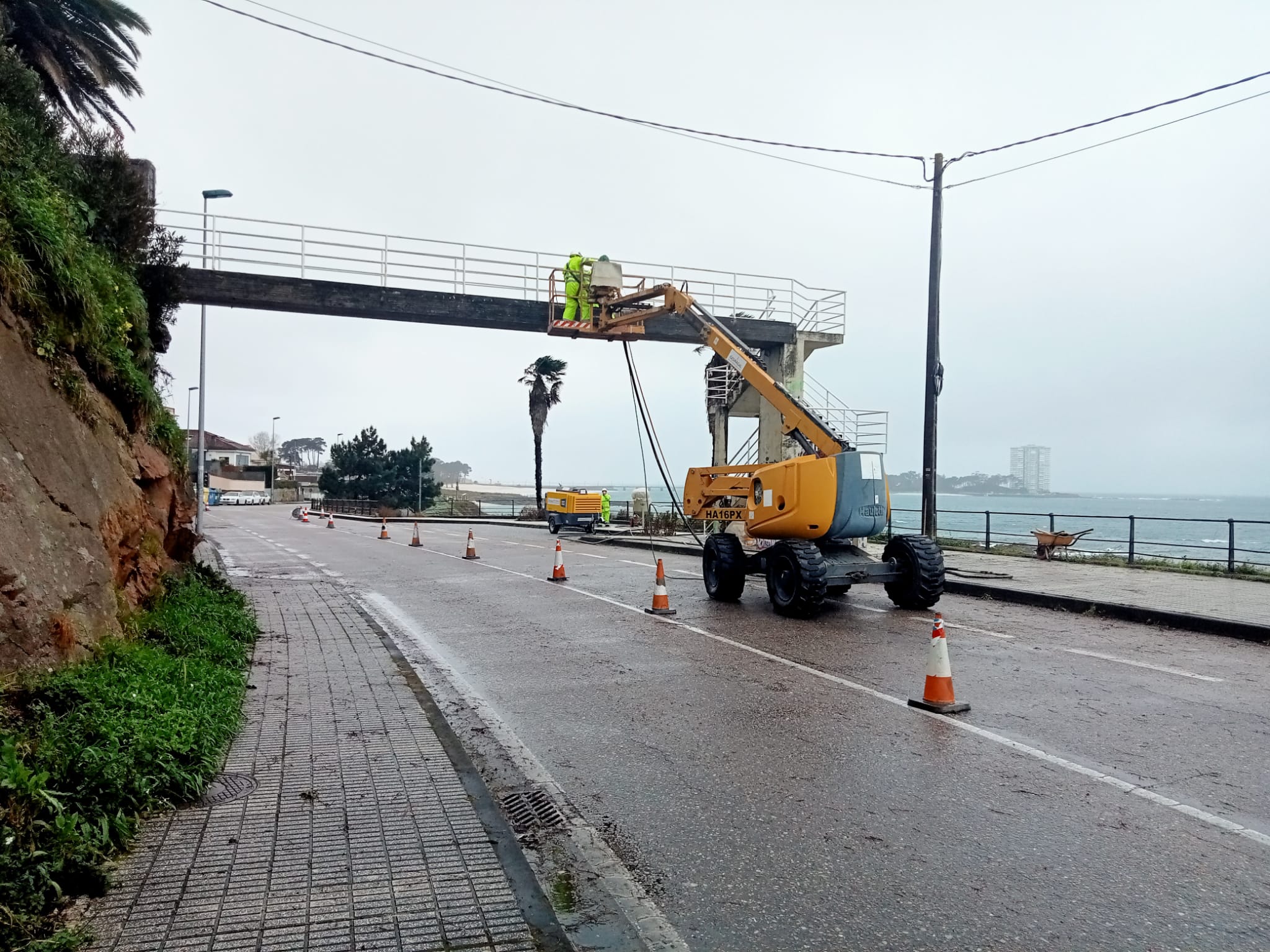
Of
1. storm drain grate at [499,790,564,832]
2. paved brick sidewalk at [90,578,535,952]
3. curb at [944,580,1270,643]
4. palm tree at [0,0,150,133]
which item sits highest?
palm tree at [0,0,150,133]

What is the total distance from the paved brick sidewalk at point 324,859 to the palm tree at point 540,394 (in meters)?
50.8

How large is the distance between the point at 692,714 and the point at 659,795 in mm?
1799

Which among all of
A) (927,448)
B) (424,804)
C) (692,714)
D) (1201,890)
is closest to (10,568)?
(424,804)

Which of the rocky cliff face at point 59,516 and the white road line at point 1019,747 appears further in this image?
the rocky cliff face at point 59,516

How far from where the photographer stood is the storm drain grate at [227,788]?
4617mm

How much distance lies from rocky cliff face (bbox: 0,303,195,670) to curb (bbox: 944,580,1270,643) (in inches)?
467

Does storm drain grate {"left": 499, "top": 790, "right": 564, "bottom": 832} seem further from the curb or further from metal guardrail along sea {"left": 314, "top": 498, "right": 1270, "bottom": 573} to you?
metal guardrail along sea {"left": 314, "top": 498, "right": 1270, "bottom": 573}

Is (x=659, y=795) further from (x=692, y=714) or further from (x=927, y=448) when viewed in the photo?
(x=927, y=448)

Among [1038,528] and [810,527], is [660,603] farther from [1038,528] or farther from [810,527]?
[1038,528]

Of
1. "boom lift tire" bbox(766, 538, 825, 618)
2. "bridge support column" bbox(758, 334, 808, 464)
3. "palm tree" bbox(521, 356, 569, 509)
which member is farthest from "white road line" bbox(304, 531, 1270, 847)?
"palm tree" bbox(521, 356, 569, 509)

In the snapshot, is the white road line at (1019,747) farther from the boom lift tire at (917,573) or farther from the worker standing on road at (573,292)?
the worker standing on road at (573,292)

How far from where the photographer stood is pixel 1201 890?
3.97 metres

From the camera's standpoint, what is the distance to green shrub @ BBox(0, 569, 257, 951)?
3477 millimetres

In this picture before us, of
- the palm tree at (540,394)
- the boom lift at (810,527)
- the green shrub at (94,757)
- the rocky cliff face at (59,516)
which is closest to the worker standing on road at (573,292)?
the boom lift at (810,527)
